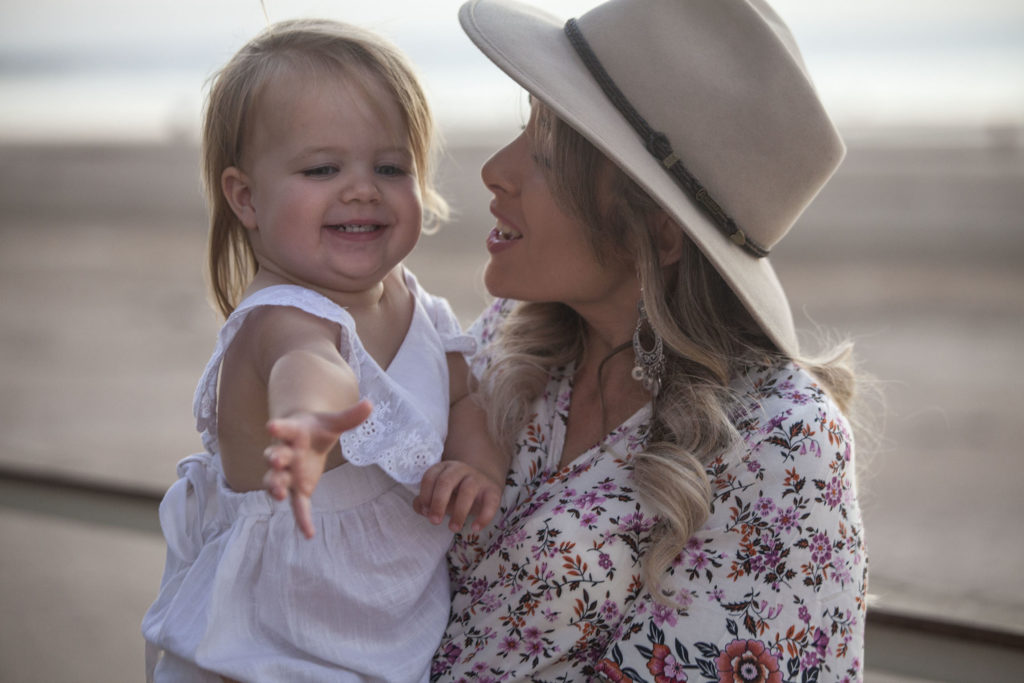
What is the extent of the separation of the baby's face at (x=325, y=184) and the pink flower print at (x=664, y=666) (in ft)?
2.32

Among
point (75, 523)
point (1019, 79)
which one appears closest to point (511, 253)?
point (75, 523)

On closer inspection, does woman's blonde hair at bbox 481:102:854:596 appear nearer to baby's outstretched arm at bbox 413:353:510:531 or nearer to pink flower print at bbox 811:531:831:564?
baby's outstretched arm at bbox 413:353:510:531

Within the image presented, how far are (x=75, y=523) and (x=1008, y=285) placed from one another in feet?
26.0

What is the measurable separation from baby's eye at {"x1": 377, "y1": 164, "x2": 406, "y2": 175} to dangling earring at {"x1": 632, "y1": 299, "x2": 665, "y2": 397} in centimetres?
46

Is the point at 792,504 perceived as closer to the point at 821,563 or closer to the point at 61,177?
the point at 821,563

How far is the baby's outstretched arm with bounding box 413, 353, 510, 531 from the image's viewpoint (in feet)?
4.59

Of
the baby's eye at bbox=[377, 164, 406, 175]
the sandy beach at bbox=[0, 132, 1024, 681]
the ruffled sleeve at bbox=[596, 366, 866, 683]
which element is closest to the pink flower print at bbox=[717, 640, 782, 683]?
the ruffled sleeve at bbox=[596, 366, 866, 683]

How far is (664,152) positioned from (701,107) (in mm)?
86

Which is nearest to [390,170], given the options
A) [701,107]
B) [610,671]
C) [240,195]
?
[240,195]

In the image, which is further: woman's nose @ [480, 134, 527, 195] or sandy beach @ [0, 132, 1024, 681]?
sandy beach @ [0, 132, 1024, 681]

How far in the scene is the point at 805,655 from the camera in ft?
4.56

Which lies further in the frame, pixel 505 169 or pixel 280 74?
pixel 505 169

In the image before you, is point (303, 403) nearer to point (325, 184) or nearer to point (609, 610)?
point (325, 184)

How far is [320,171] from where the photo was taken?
143 centimetres
